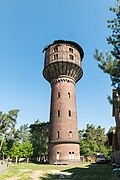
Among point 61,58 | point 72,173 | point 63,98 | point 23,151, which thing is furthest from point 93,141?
point 72,173

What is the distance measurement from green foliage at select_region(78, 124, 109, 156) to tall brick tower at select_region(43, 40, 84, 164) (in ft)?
55.4

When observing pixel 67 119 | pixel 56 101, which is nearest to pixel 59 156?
pixel 67 119

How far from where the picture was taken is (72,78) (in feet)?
109

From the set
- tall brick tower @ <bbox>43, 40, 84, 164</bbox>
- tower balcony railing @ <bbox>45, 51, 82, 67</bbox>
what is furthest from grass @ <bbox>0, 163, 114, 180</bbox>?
tower balcony railing @ <bbox>45, 51, 82, 67</bbox>

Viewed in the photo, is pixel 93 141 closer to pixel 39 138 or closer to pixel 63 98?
pixel 39 138

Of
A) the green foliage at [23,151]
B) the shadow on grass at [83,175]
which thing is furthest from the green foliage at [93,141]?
the shadow on grass at [83,175]

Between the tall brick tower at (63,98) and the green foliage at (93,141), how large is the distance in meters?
16.9

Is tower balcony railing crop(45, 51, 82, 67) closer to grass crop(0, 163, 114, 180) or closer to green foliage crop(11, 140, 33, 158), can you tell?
grass crop(0, 163, 114, 180)

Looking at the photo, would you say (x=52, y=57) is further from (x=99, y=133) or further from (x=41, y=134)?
(x=99, y=133)

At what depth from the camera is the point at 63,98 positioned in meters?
30.9

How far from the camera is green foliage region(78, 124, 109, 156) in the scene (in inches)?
1775

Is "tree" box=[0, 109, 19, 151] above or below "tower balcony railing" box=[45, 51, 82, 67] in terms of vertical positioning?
below

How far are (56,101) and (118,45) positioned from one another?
21.4 meters

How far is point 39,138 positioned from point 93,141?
14673mm
